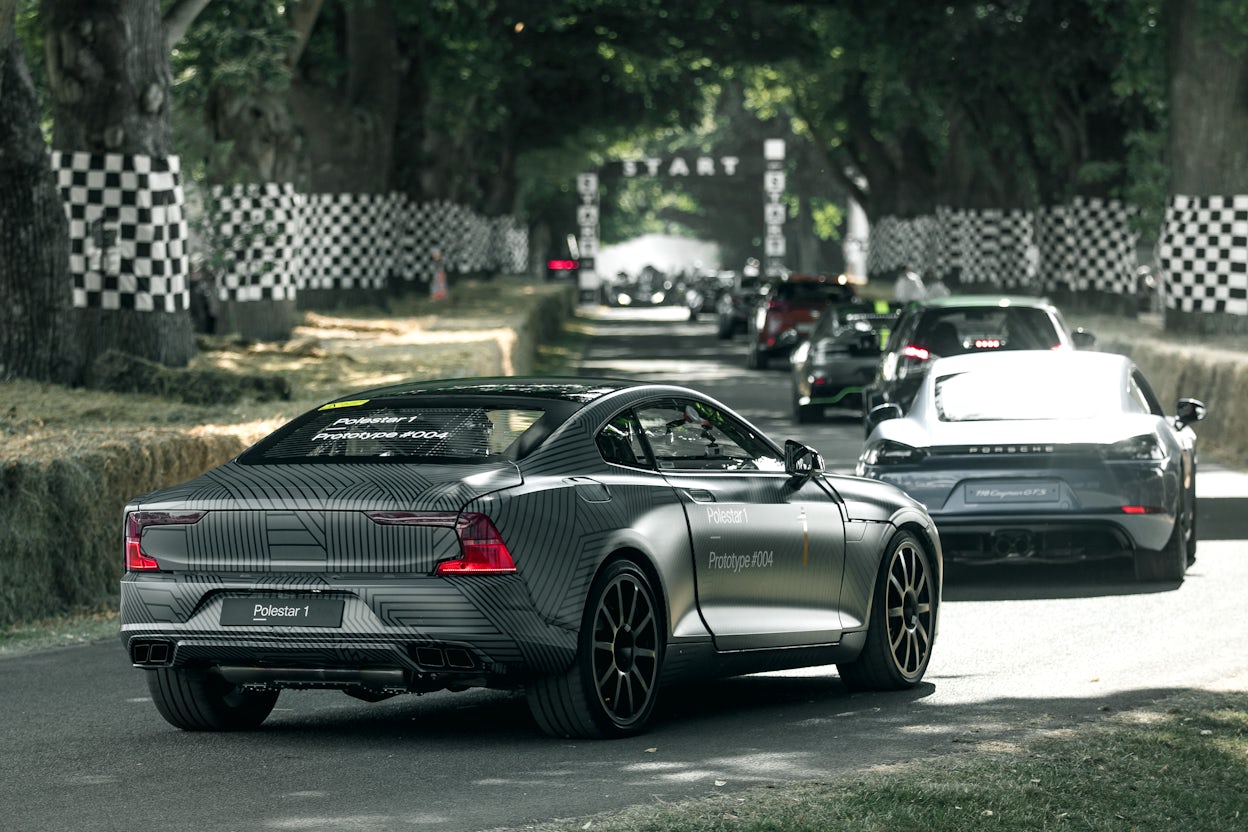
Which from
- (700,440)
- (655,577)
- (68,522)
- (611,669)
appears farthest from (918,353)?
(611,669)

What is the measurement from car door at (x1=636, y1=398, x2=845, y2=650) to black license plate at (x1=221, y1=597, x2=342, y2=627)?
61.5 inches

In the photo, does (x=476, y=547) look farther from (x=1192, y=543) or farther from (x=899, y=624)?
(x=1192, y=543)

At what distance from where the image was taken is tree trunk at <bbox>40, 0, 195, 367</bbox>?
19375 millimetres

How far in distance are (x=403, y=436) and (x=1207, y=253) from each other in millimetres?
23276

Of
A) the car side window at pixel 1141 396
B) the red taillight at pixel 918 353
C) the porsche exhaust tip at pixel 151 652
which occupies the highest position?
the car side window at pixel 1141 396

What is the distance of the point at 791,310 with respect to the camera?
39.4m

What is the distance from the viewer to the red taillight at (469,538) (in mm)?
8102

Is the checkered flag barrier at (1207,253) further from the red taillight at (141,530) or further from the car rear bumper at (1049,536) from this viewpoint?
the red taillight at (141,530)

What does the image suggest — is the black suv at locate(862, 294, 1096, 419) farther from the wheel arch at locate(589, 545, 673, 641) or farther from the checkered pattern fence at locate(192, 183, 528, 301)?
the checkered pattern fence at locate(192, 183, 528, 301)

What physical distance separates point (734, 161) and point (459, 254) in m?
49.9

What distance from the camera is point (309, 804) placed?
747cm

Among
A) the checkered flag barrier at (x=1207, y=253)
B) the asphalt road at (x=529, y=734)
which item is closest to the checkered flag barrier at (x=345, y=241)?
the checkered flag barrier at (x=1207, y=253)

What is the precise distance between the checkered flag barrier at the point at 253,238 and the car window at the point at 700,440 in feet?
64.7

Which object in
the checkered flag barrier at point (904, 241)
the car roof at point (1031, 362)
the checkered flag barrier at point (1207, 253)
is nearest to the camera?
the car roof at point (1031, 362)
